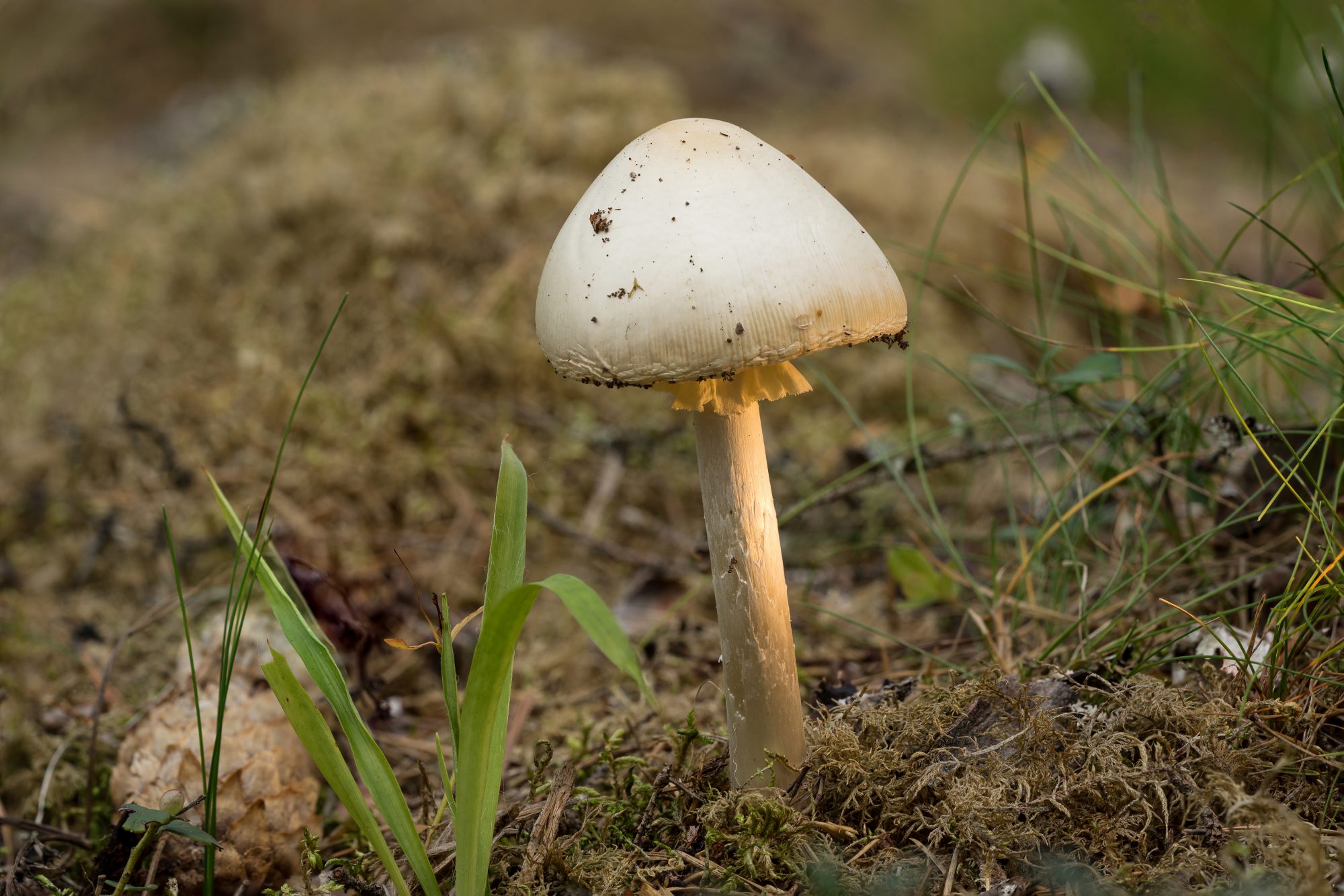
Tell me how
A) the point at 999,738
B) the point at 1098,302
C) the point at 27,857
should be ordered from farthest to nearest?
the point at 1098,302 < the point at 27,857 < the point at 999,738

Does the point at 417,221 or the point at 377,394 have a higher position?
the point at 417,221

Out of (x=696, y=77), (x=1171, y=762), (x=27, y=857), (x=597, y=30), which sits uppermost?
(x=597, y=30)

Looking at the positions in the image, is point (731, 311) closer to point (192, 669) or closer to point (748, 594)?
point (748, 594)

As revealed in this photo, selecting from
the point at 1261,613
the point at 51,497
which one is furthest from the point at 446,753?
the point at 51,497

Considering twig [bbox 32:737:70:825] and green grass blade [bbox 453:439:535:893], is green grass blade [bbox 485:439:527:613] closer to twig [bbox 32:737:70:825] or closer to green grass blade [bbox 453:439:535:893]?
green grass blade [bbox 453:439:535:893]

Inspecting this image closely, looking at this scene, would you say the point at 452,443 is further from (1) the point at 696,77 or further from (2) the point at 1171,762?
(1) the point at 696,77

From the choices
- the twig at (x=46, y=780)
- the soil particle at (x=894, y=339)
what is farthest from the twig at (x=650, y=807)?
the twig at (x=46, y=780)
